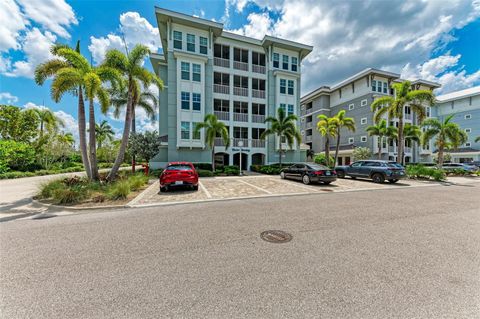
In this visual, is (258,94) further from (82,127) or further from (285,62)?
(82,127)

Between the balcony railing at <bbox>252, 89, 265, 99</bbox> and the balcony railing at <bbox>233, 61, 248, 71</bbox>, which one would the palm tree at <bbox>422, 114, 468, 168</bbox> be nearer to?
the balcony railing at <bbox>252, 89, 265, 99</bbox>

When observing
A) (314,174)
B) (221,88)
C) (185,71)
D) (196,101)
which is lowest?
(314,174)

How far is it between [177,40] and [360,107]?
29793 millimetres

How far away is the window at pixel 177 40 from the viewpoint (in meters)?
19.4

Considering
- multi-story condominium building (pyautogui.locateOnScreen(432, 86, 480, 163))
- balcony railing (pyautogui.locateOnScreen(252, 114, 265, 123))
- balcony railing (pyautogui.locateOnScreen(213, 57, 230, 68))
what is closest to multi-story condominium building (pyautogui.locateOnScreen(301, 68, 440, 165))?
multi-story condominium building (pyautogui.locateOnScreen(432, 86, 480, 163))

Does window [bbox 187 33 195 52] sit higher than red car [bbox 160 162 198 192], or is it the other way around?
window [bbox 187 33 195 52]

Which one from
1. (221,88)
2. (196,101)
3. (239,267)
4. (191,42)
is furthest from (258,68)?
(239,267)

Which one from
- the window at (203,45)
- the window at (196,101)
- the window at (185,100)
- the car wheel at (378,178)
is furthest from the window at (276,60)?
the car wheel at (378,178)

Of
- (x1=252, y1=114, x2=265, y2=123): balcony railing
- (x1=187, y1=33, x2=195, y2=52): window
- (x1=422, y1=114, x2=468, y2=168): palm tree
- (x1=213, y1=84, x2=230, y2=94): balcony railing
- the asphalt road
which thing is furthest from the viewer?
(x1=252, y1=114, x2=265, y2=123): balcony railing

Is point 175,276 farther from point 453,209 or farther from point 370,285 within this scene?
point 453,209

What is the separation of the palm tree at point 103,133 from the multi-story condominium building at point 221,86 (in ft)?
83.5

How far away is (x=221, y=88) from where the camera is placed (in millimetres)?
21688

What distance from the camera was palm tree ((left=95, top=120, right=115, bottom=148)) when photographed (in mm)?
39312

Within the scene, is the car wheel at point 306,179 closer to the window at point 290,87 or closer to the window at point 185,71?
the window at point 290,87
